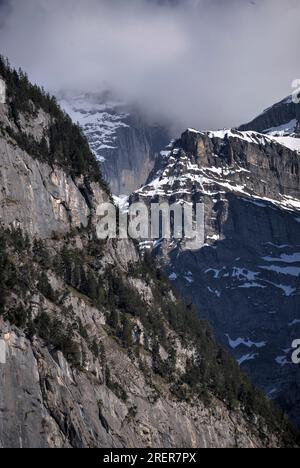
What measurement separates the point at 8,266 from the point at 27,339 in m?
13.8

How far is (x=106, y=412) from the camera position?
648 ft

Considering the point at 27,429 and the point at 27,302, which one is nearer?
the point at 27,429

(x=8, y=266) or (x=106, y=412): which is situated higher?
(x=8, y=266)

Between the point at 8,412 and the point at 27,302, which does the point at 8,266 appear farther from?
the point at 8,412

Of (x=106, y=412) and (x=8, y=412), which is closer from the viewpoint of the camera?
(x=8, y=412)
